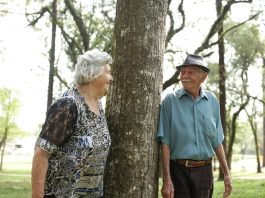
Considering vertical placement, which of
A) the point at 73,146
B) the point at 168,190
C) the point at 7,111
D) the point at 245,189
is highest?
the point at 7,111

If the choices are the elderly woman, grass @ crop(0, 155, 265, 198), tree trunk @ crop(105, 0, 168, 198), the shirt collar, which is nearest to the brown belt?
tree trunk @ crop(105, 0, 168, 198)

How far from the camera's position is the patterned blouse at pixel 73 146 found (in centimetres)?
318

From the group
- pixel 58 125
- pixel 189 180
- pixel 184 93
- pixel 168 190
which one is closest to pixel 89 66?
pixel 58 125

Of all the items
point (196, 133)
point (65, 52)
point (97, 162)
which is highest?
point (65, 52)

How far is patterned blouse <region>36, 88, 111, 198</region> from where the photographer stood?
10.4 ft

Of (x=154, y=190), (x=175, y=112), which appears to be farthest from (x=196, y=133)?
(x=154, y=190)

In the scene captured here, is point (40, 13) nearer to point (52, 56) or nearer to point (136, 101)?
point (52, 56)

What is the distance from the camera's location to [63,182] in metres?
3.29

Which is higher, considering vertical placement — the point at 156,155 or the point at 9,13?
the point at 9,13

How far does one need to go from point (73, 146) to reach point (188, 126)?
A: 4.18 feet

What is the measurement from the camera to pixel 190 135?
4094mm

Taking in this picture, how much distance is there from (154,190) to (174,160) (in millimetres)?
411

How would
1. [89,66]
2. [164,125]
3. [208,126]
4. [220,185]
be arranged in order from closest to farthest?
[89,66] < [164,125] < [208,126] < [220,185]

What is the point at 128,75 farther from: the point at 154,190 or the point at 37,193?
the point at 37,193
